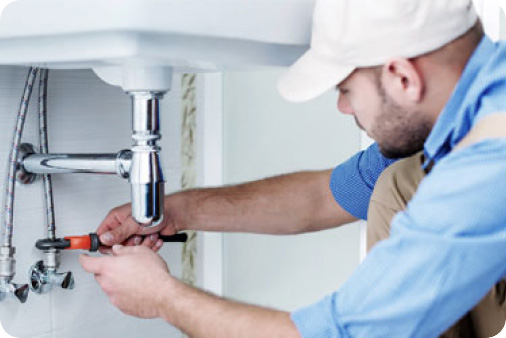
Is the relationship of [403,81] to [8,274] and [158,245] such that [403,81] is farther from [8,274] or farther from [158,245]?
[8,274]

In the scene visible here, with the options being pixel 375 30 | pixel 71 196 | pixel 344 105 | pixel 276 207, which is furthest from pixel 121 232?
pixel 375 30

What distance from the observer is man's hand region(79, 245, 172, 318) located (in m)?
0.90

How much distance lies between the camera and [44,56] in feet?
2.72

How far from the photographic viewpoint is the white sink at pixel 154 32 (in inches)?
28.5

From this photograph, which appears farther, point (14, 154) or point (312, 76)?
point (14, 154)

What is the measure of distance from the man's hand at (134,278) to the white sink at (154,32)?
0.24m

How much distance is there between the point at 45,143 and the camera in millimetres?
1103

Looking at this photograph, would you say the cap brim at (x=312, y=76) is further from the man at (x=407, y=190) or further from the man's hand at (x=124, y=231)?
the man's hand at (x=124, y=231)

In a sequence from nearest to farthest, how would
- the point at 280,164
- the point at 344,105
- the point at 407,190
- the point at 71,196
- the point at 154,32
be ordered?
1. the point at 154,32
2. the point at 344,105
3. the point at 407,190
4. the point at 71,196
5. the point at 280,164

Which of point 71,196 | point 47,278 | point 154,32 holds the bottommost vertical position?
point 47,278

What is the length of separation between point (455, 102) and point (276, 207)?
0.46 m

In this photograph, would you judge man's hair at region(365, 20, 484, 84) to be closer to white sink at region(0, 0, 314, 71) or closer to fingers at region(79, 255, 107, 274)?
white sink at region(0, 0, 314, 71)

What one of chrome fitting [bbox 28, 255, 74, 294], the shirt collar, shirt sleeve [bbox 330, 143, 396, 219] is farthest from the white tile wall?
the shirt collar

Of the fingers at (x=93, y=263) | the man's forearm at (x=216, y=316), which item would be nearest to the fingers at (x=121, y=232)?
the fingers at (x=93, y=263)
